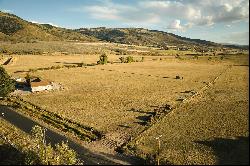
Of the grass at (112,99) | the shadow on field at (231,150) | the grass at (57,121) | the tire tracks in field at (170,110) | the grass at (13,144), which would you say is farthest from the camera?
the grass at (112,99)

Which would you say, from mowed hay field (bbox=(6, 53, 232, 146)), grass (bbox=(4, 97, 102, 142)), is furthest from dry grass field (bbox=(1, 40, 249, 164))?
grass (bbox=(4, 97, 102, 142))

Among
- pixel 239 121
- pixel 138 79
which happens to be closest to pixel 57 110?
pixel 239 121

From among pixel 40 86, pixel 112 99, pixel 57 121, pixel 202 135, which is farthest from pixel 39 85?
pixel 202 135

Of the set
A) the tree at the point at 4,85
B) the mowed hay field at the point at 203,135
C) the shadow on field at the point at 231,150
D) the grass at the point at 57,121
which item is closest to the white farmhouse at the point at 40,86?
the tree at the point at 4,85

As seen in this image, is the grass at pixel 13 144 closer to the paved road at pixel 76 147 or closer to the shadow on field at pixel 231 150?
the paved road at pixel 76 147

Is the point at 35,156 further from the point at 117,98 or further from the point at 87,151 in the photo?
the point at 117,98

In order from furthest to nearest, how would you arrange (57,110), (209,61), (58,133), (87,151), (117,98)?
(209,61) < (117,98) < (57,110) < (58,133) < (87,151)

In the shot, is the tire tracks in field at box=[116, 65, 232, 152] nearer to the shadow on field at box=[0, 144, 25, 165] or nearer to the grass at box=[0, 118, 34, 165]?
the grass at box=[0, 118, 34, 165]
